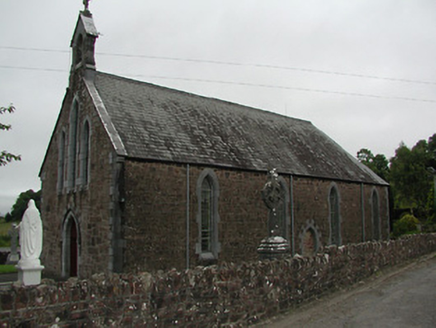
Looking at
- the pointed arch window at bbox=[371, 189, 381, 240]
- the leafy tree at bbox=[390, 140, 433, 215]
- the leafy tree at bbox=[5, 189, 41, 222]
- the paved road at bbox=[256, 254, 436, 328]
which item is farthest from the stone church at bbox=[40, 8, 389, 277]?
the leafy tree at bbox=[5, 189, 41, 222]

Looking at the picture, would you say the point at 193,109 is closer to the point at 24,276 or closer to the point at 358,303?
the point at 358,303

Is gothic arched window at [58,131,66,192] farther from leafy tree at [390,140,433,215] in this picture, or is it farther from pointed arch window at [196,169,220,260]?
leafy tree at [390,140,433,215]

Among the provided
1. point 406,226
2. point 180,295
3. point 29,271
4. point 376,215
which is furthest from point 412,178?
point 29,271

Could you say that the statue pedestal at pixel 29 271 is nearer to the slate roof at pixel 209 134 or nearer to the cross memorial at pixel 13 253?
the slate roof at pixel 209 134

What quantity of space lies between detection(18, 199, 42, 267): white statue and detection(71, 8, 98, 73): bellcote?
A: 11.5 m

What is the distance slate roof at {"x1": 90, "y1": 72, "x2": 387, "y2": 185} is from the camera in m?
16.8

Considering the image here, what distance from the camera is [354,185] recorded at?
26062mm

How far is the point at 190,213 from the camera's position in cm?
1655

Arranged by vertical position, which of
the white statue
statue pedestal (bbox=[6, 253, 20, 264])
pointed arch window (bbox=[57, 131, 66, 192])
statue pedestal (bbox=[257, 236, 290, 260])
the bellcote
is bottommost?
statue pedestal (bbox=[6, 253, 20, 264])

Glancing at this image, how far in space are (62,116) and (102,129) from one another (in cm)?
487

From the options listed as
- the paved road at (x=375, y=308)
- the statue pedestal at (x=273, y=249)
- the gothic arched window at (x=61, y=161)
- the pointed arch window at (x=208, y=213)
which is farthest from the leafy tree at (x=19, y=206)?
the paved road at (x=375, y=308)

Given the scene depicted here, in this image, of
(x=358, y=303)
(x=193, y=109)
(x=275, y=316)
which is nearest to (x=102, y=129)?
(x=193, y=109)

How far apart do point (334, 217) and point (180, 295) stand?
716 inches

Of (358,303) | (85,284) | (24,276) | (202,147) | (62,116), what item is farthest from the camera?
(62,116)
